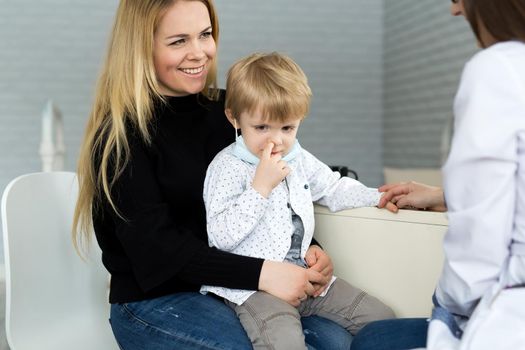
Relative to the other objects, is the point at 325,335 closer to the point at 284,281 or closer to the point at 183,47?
the point at 284,281

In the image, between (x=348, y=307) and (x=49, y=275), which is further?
(x=49, y=275)

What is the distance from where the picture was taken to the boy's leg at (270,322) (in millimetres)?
1503

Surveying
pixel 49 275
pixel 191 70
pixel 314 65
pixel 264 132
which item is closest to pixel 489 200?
pixel 264 132

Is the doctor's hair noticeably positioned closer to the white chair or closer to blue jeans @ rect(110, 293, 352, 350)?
blue jeans @ rect(110, 293, 352, 350)

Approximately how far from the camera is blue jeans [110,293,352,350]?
1536 mm

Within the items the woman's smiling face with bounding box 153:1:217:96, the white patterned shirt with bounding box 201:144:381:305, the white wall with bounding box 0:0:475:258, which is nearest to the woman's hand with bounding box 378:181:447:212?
the white patterned shirt with bounding box 201:144:381:305

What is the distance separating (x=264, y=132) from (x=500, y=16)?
703mm

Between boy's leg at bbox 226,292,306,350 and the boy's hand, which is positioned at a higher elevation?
the boy's hand

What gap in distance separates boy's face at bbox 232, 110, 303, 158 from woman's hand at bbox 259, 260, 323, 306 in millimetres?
272

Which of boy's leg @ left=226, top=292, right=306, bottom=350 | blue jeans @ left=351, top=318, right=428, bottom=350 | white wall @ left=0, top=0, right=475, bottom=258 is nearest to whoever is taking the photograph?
blue jeans @ left=351, top=318, right=428, bottom=350

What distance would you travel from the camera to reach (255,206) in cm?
157

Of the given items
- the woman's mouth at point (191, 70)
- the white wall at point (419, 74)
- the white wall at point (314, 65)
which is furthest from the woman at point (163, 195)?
the white wall at point (314, 65)

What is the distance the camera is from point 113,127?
5.46 feet

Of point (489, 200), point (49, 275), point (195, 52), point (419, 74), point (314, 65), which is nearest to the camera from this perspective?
point (489, 200)
